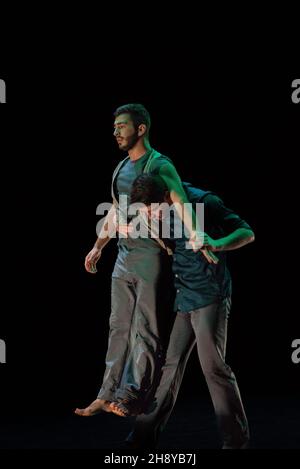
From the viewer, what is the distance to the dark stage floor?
4059 millimetres

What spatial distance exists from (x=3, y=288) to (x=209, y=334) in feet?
7.12

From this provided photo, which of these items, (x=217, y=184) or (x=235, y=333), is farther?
(x=235, y=333)

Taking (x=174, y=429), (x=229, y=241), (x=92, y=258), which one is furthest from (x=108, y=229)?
(x=174, y=429)

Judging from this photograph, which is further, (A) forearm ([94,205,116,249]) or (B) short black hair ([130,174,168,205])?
(A) forearm ([94,205,116,249])

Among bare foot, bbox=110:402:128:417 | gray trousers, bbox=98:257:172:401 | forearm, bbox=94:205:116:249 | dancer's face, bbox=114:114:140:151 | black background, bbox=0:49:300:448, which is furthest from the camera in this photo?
black background, bbox=0:49:300:448

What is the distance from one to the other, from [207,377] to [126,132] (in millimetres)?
1178

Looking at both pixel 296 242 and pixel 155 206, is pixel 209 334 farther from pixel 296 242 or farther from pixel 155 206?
pixel 296 242

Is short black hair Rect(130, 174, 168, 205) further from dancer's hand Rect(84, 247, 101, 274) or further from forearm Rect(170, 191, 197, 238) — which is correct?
dancer's hand Rect(84, 247, 101, 274)

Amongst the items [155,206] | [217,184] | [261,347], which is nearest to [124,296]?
[155,206]

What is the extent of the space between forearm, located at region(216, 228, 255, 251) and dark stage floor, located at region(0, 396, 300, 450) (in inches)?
35.2

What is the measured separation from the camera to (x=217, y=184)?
18.2ft

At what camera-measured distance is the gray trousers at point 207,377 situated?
149 inches

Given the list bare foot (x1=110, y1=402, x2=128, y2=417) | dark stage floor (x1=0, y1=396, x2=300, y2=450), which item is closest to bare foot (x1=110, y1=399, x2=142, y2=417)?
bare foot (x1=110, y1=402, x2=128, y2=417)

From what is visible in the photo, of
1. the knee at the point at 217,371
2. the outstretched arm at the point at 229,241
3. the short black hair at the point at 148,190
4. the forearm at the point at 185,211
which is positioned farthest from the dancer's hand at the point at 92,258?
the knee at the point at 217,371
